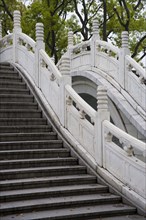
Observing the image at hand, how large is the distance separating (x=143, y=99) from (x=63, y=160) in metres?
3.65

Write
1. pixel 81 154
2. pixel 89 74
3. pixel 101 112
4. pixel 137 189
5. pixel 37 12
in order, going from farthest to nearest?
pixel 37 12, pixel 89 74, pixel 81 154, pixel 101 112, pixel 137 189

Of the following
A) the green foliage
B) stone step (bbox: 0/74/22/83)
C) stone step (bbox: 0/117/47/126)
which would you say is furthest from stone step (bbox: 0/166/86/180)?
the green foliage

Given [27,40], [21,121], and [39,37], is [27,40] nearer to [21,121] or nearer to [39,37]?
[39,37]

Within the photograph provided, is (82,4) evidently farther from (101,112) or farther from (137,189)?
(137,189)

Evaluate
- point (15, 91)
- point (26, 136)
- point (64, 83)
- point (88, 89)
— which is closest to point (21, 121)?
point (26, 136)

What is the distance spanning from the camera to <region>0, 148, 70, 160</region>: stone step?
267 inches

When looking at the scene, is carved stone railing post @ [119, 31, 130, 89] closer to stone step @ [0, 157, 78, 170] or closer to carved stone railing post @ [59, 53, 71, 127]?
carved stone railing post @ [59, 53, 71, 127]

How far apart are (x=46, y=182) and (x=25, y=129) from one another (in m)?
2.08

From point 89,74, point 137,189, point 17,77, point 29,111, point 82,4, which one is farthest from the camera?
point 82,4

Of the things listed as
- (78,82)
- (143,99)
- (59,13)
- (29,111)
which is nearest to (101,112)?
(29,111)

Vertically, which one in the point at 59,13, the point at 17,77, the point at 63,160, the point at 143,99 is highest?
the point at 59,13

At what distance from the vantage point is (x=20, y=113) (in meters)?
8.49

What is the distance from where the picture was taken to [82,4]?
69.8 ft

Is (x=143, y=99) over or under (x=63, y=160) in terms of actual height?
over
